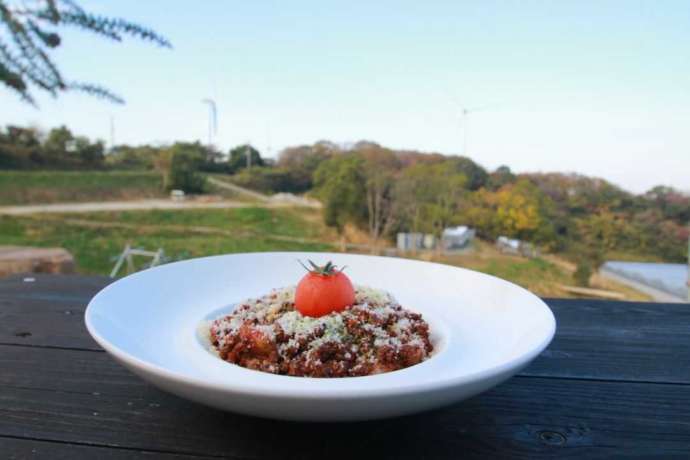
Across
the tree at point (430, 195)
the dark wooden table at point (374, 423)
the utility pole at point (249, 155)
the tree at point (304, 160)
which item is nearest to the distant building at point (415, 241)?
the tree at point (430, 195)

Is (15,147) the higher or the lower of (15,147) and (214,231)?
the higher

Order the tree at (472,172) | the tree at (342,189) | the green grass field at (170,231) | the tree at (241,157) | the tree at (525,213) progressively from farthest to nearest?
the tree at (241,157) → the green grass field at (170,231) → the tree at (342,189) → the tree at (472,172) → the tree at (525,213)

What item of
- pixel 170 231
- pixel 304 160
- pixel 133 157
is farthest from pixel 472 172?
pixel 133 157

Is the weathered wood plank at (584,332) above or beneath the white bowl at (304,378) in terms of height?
beneath

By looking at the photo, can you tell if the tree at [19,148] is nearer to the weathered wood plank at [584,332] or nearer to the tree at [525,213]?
the tree at [525,213]

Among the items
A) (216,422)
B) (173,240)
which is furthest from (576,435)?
(173,240)

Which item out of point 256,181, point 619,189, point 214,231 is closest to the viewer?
point 619,189

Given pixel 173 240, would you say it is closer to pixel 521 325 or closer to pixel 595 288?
pixel 595 288
